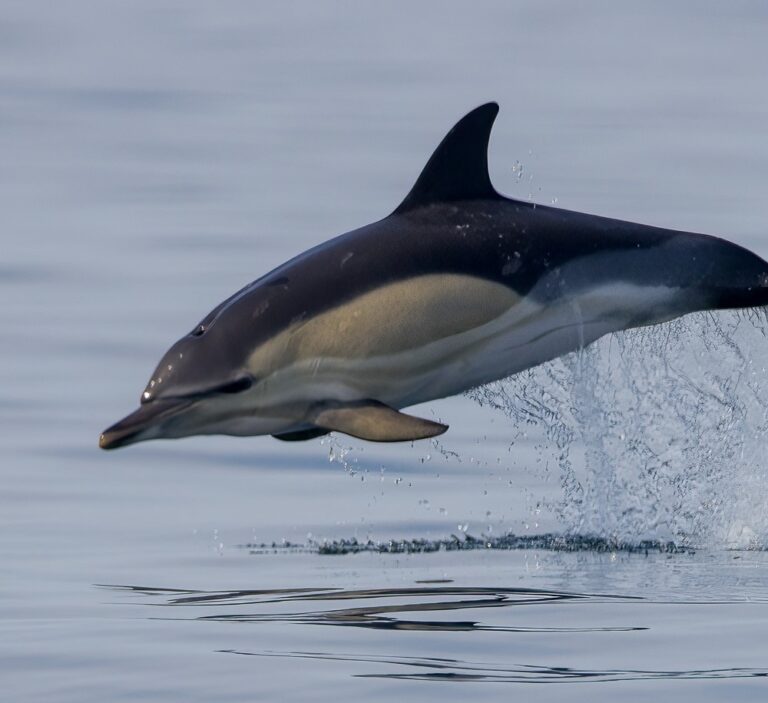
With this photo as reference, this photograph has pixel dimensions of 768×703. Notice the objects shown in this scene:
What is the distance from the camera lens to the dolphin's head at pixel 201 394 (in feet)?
30.1

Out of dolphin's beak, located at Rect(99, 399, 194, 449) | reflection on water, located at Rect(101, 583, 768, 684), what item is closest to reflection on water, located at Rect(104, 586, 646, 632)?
reflection on water, located at Rect(101, 583, 768, 684)

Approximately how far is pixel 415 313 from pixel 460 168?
788mm

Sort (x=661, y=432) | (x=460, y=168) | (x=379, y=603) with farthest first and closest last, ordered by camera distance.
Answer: (x=661, y=432), (x=460, y=168), (x=379, y=603)

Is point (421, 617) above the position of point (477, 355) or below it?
below

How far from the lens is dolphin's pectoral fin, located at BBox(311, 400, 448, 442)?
8.95m

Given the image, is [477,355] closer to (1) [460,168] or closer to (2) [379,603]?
(1) [460,168]

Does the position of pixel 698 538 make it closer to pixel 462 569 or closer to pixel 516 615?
pixel 462 569

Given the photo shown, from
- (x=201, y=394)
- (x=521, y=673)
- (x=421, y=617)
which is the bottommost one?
(x=521, y=673)

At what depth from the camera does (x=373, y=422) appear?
9102mm

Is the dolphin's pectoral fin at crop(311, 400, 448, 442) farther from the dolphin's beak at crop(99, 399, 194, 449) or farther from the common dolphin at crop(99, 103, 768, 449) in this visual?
the dolphin's beak at crop(99, 399, 194, 449)

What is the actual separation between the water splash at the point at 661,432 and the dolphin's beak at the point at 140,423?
223 cm

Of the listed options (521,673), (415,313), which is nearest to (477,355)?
(415,313)

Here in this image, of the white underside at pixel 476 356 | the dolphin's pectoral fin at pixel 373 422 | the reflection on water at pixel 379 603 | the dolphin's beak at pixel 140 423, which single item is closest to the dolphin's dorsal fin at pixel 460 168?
the white underside at pixel 476 356

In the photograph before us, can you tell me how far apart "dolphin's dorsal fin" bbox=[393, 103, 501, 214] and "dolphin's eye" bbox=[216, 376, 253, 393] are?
1.03 meters
